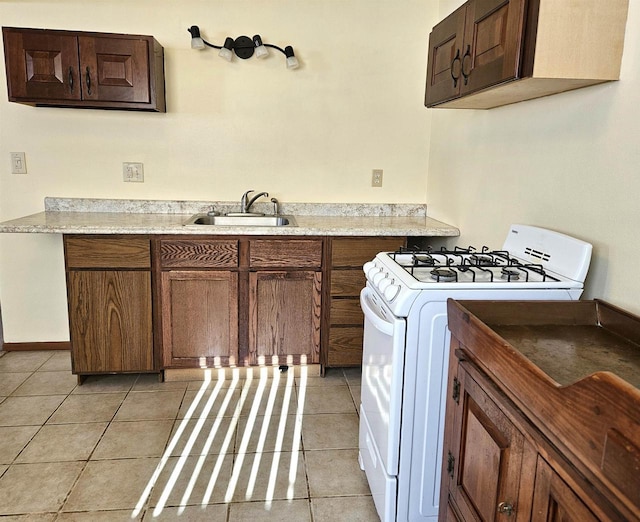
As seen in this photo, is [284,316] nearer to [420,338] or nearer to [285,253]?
[285,253]

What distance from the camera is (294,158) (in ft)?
10.4

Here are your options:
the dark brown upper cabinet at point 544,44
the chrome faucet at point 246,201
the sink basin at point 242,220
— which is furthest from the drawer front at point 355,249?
the dark brown upper cabinet at point 544,44

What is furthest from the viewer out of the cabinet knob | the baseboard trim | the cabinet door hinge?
the baseboard trim

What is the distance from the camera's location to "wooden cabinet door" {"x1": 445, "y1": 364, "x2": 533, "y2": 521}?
108 centimetres

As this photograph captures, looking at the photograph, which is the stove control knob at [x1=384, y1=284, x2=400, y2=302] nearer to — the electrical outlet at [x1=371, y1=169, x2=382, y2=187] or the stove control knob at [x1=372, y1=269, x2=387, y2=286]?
the stove control knob at [x1=372, y1=269, x2=387, y2=286]

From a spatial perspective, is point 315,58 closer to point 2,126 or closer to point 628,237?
point 2,126

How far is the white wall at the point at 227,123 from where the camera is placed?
2973mm

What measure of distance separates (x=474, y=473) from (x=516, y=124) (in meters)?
1.44

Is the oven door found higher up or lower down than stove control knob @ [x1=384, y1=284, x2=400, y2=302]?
lower down

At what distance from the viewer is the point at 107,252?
2596mm

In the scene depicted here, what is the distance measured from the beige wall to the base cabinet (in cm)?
171

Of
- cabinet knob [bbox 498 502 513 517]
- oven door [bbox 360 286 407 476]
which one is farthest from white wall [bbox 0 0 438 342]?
cabinet knob [bbox 498 502 513 517]

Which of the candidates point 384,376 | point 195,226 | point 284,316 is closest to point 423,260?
point 384,376

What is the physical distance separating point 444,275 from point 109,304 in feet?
5.97
